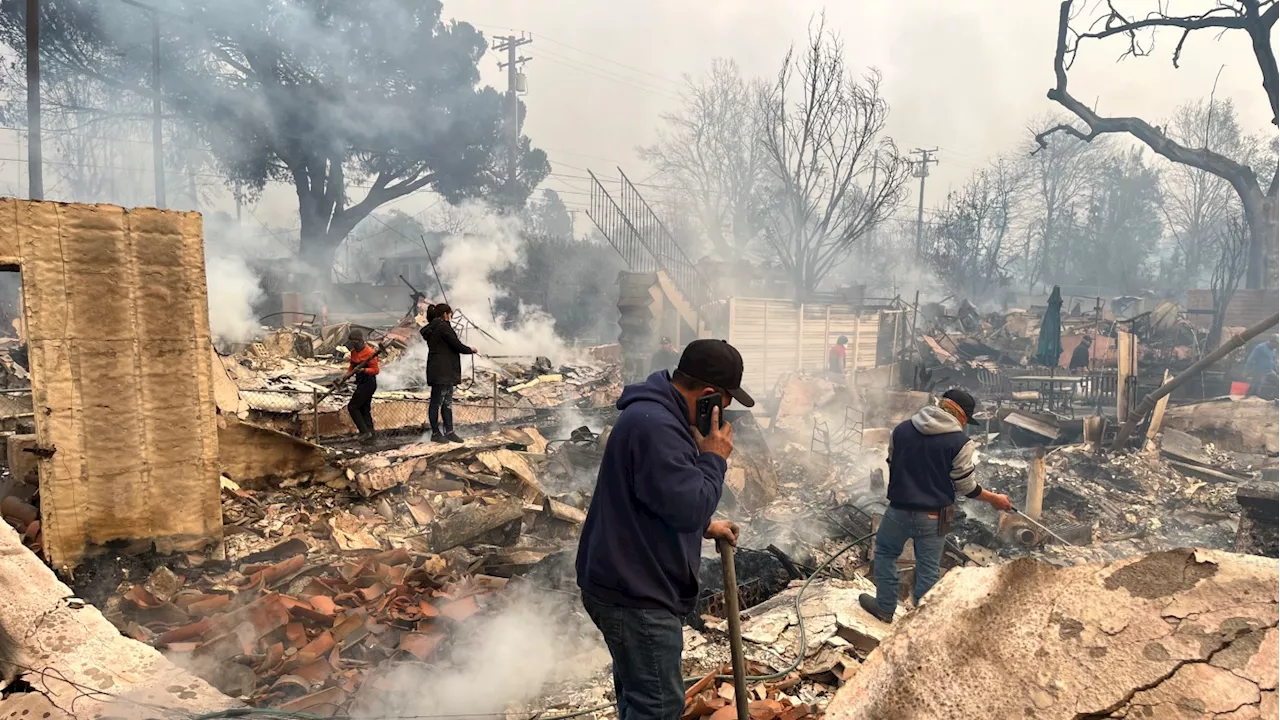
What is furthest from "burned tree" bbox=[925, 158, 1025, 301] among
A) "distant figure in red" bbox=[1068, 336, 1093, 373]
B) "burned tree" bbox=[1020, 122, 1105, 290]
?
"distant figure in red" bbox=[1068, 336, 1093, 373]

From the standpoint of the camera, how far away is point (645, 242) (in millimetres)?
16188

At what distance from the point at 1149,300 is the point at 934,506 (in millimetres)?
40099

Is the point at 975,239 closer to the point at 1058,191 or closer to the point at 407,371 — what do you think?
the point at 1058,191

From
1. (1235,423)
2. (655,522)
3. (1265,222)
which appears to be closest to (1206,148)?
(1265,222)

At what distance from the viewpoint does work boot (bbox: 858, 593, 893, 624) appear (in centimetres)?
432

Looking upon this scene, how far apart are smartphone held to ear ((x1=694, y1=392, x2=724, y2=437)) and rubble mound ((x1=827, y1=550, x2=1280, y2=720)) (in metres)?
0.88

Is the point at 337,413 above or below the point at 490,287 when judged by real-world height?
below

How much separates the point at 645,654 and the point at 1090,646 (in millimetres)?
1296

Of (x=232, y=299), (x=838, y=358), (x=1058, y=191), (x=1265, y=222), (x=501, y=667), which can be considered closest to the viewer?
(x=501, y=667)

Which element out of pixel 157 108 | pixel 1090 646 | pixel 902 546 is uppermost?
pixel 157 108

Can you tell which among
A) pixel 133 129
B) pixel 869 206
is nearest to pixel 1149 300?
pixel 869 206

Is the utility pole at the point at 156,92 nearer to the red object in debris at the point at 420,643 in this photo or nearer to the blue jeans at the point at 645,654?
the red object in debris at the point at 420,643

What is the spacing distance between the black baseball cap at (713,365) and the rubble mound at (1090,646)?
0.91 metres

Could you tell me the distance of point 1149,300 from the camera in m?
35.6
